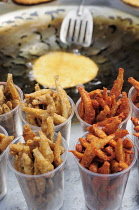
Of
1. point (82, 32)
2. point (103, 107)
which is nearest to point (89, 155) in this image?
point (103, 107)

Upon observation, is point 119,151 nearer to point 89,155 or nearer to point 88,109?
point 89,155

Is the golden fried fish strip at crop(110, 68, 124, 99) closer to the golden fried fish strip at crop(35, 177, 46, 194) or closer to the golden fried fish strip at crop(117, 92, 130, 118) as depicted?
the golden fried fish strip at crop(117, 92, 130, 118)

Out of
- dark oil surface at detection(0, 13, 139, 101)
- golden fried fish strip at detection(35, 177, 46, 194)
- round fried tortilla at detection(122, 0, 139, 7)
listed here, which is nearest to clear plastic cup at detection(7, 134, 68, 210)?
golden fried fish strip at detection(35, 177, 46, 194)

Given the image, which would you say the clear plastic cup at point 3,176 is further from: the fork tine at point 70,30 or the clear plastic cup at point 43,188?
the fork tine at point 70,30

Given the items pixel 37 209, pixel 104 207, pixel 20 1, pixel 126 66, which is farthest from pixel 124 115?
pixel 20 1

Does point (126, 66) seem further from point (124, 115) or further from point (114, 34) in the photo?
point (124, 115)
